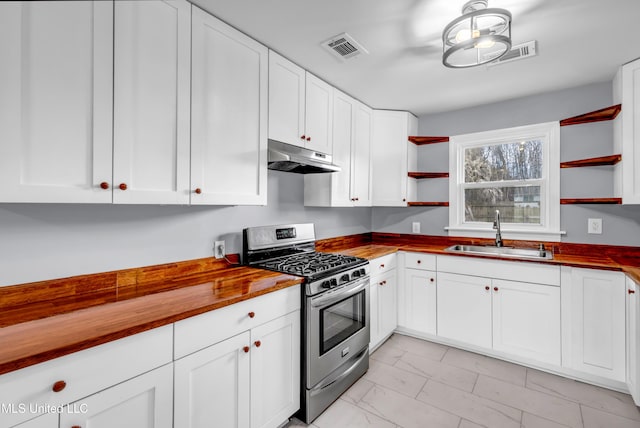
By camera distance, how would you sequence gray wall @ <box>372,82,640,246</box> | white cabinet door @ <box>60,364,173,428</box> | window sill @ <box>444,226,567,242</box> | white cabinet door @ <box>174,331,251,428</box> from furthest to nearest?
window sill @ <box>444,226,567,242</box>, gray wall @ <box>372,82,640,246</box>, white cabinet door @ <box>174,331,251,428</box>, white cabinet door @ <box>60,364,173,428</box>

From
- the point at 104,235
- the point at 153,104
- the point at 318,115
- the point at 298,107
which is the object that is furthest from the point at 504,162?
the point at 104,235

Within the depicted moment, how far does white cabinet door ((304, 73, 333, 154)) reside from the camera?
2379 mm

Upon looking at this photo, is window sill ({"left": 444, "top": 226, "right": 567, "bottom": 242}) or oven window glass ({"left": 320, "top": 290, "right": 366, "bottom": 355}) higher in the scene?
window sill ({"left": 444, "top": 226, "right": 567, "bottom": 242})

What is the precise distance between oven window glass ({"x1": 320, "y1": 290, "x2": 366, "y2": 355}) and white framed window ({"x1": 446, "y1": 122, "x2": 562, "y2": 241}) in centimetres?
162

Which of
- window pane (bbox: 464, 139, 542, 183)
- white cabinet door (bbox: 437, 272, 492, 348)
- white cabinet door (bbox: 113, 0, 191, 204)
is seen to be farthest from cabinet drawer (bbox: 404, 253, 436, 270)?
white cabinet door (bbox: 113, 0, 191, 204)

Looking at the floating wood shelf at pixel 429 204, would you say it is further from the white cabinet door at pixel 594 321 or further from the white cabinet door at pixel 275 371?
the white cabinet door at pixel 275 371

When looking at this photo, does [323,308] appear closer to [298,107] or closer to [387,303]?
[387,303]

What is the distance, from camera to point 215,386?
1432 mm

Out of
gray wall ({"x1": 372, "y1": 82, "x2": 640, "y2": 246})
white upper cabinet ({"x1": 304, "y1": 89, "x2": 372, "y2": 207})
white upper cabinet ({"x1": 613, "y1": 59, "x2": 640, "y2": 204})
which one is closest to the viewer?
white upper cabinet ({"x1": 613, "y1": 59, "x2": 640, "y2": 204})

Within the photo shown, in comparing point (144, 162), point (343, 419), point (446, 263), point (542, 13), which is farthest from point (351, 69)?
point (343, 419)

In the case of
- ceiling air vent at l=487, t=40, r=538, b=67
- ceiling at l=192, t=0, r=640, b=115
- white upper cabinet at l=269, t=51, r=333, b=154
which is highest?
ceiling at l=192, t=0, r=640, b=115

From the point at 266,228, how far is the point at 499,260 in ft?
6.35

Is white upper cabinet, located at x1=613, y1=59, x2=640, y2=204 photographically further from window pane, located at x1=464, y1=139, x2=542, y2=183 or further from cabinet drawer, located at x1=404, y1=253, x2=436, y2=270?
cabinet drawer, located at x1=404, y1=253, x2=436, y2=270

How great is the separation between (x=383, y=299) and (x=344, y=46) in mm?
2088
